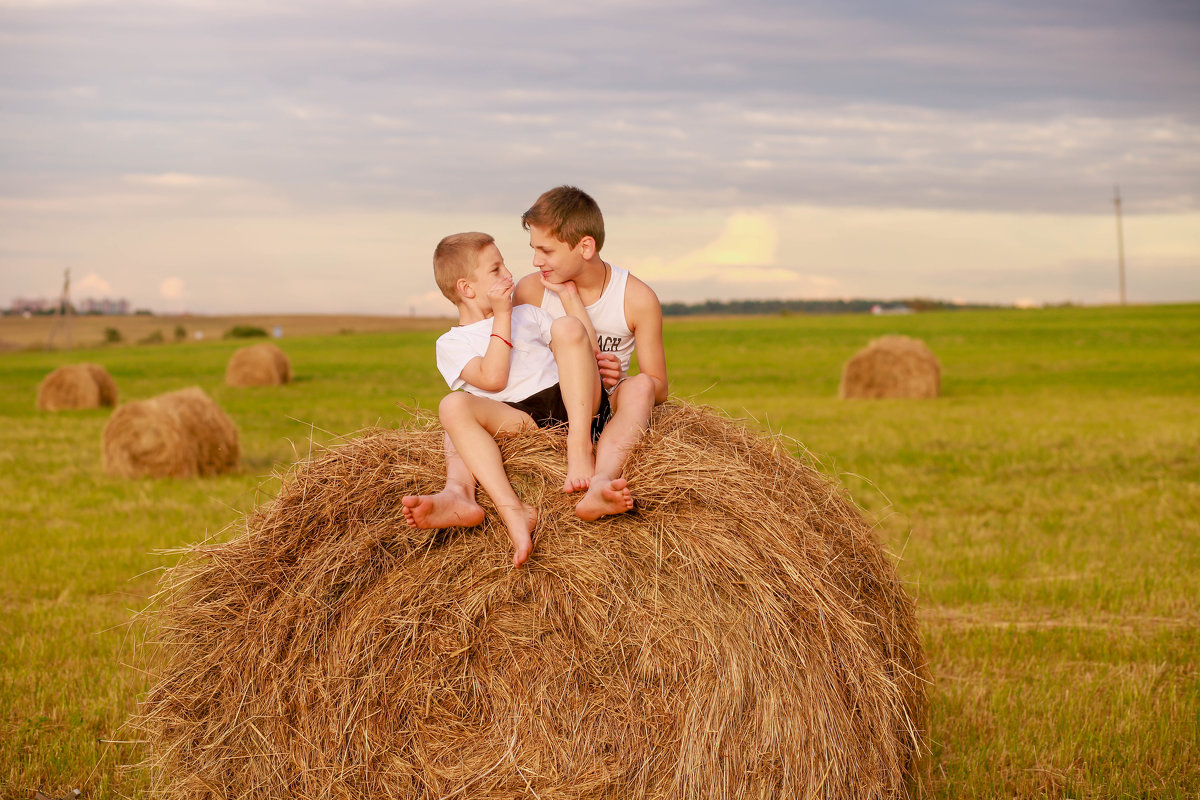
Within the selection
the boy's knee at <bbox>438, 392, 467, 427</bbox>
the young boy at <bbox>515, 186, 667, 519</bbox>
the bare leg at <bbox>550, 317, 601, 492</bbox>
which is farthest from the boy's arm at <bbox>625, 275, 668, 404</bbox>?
the boy's knee at <bbox>438, 392, 467, 427</bbox>

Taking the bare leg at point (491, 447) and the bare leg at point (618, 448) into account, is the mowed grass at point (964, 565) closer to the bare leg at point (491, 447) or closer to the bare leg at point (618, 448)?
the bare leg at point (491, 447)

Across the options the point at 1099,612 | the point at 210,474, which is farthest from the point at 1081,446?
the point at 210,474

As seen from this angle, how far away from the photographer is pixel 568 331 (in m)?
4.49

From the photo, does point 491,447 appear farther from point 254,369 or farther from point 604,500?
point 254,369

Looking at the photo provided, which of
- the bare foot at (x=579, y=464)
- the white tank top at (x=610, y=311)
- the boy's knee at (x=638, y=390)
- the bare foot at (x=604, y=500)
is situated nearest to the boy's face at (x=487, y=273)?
the white tank top at (x=610, y=311)

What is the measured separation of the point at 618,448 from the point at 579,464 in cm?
17

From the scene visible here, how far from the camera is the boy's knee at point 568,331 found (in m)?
4.49

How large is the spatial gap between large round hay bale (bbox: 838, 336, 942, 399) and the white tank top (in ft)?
62.2

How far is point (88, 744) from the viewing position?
16.2 ft

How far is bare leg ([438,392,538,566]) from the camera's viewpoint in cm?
412

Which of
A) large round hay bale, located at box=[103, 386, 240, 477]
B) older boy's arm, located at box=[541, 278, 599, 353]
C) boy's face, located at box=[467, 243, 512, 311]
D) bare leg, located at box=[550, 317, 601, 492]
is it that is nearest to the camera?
bare leg, located at box=[550, 317, 601, 492]

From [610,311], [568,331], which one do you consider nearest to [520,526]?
[568,331]

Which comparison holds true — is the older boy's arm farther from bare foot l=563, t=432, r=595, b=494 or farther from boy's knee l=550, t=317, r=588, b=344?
bare foot l=563, t=432, r=595, b=494

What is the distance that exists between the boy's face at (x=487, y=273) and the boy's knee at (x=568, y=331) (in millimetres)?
445
